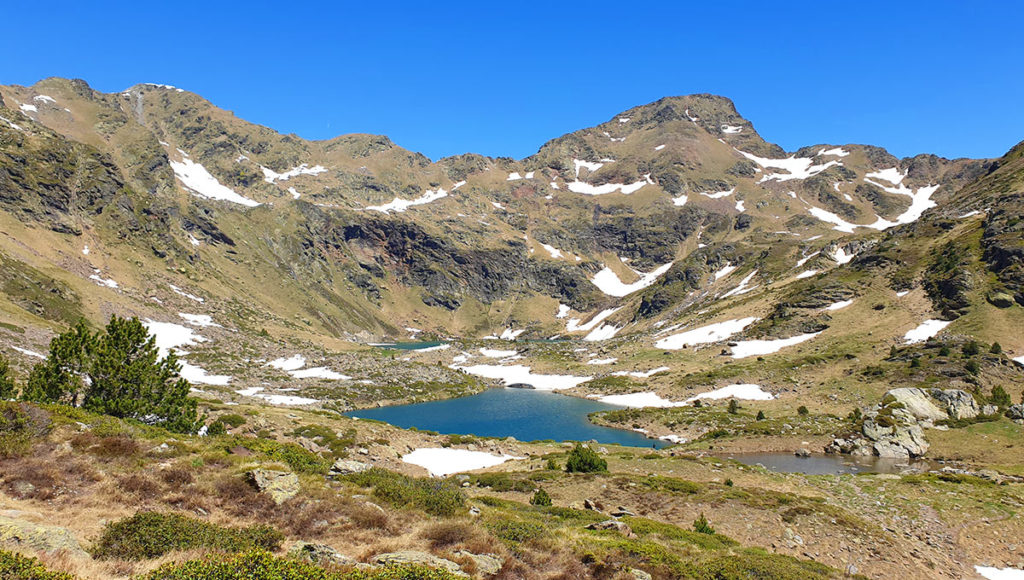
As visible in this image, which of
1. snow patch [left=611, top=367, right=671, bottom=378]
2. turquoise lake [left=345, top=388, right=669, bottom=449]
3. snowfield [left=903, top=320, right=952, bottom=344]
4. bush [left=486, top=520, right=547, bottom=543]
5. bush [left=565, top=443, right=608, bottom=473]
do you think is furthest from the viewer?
snow patch [left=611, top=367, right=671, bottom=378]

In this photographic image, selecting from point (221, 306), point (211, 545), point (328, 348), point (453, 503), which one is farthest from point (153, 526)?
point (221, 306)

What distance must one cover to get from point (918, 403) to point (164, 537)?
78.8 m

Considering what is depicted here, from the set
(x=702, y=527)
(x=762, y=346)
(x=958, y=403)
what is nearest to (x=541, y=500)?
(x=702, y=527)

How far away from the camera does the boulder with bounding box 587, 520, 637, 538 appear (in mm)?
20191

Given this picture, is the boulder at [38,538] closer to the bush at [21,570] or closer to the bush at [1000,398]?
the bush at [21,570]

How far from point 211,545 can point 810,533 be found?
25743 mm

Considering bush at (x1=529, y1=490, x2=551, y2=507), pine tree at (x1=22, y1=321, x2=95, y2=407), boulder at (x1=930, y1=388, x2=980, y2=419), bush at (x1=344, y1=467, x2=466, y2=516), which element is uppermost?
boulder at (x1=930, y1=388, x2=980, y2=419)

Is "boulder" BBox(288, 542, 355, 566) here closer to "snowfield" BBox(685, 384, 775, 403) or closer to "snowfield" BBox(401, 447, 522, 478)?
"snowfield" BBox(401, 447, 522, 478)

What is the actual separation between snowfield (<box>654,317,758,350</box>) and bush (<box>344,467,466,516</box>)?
122 meters

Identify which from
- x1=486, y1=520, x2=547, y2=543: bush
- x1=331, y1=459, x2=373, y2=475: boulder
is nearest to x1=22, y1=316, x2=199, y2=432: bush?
x1=331, y1=459, x2=373, y2=475: boulder

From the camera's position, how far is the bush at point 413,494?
1845 cm

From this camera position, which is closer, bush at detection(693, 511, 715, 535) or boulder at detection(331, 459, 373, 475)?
bush at detection(693, 511, 715, 535)

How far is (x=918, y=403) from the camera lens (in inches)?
2409

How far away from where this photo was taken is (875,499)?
103 ft
